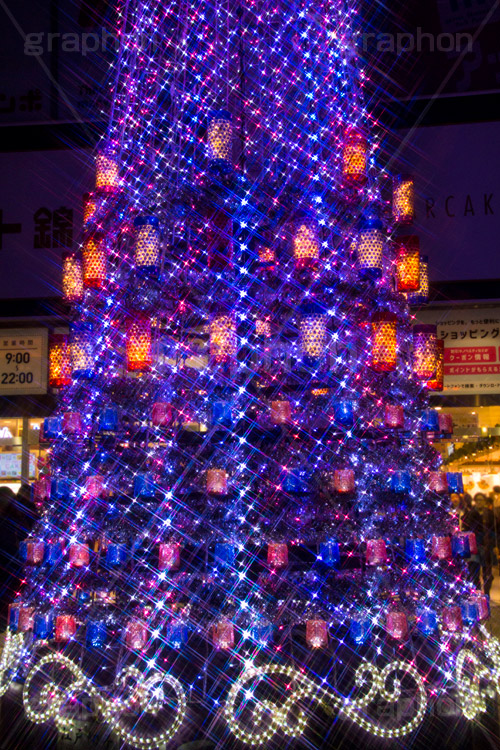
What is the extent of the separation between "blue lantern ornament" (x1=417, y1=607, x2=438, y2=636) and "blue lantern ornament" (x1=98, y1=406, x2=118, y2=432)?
5.13ft

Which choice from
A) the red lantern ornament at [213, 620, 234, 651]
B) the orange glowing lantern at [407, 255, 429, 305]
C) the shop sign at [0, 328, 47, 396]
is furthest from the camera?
the shop sign at [0, 328, 47, 396]

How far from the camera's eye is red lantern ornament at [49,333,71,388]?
325 cm

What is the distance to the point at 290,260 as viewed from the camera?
3.16 metres

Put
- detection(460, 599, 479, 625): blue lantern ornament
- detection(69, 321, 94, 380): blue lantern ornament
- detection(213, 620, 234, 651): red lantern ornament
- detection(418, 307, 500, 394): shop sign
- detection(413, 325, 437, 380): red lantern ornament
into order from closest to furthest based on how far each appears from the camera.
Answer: detection(213, 620, 234, 651): red lantern ornament, detection(460, 599, 479, 625): blue lantern ornament, detection(69, 321, 94, 380): blue lantern ornament, detection(413, 325, 437, 380): red lantern ornament, detection(418, 307, 500, 394): shop sign

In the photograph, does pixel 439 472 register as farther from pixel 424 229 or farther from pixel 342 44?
pixel 424 229

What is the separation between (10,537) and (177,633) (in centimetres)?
166

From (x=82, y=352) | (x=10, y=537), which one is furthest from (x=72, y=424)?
(x=10, y=537)

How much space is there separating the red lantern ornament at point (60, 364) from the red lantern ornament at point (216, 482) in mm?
997

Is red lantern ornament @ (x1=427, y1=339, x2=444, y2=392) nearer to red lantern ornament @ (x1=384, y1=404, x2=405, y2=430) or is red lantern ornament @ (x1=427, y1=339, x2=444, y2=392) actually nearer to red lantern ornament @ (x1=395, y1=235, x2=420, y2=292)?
red lantern ornament @ (x1=395, y1=235, x2=420, y2=292)

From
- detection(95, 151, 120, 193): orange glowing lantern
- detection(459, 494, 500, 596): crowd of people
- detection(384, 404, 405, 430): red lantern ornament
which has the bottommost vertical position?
detection(459, 494, 500, 596): crowd of people

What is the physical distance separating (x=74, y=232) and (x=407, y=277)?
3.48 meters

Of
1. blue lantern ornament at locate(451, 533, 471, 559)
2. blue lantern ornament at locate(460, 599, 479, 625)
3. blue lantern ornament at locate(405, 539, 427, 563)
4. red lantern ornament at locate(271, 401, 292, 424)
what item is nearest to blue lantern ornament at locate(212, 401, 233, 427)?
red lantern ornament at locate(271, 401, 292, 424)

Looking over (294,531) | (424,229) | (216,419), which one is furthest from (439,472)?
(424,229)

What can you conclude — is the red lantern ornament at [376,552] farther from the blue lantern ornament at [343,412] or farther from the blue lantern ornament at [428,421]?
the blue lantern ornament at [428,421]
